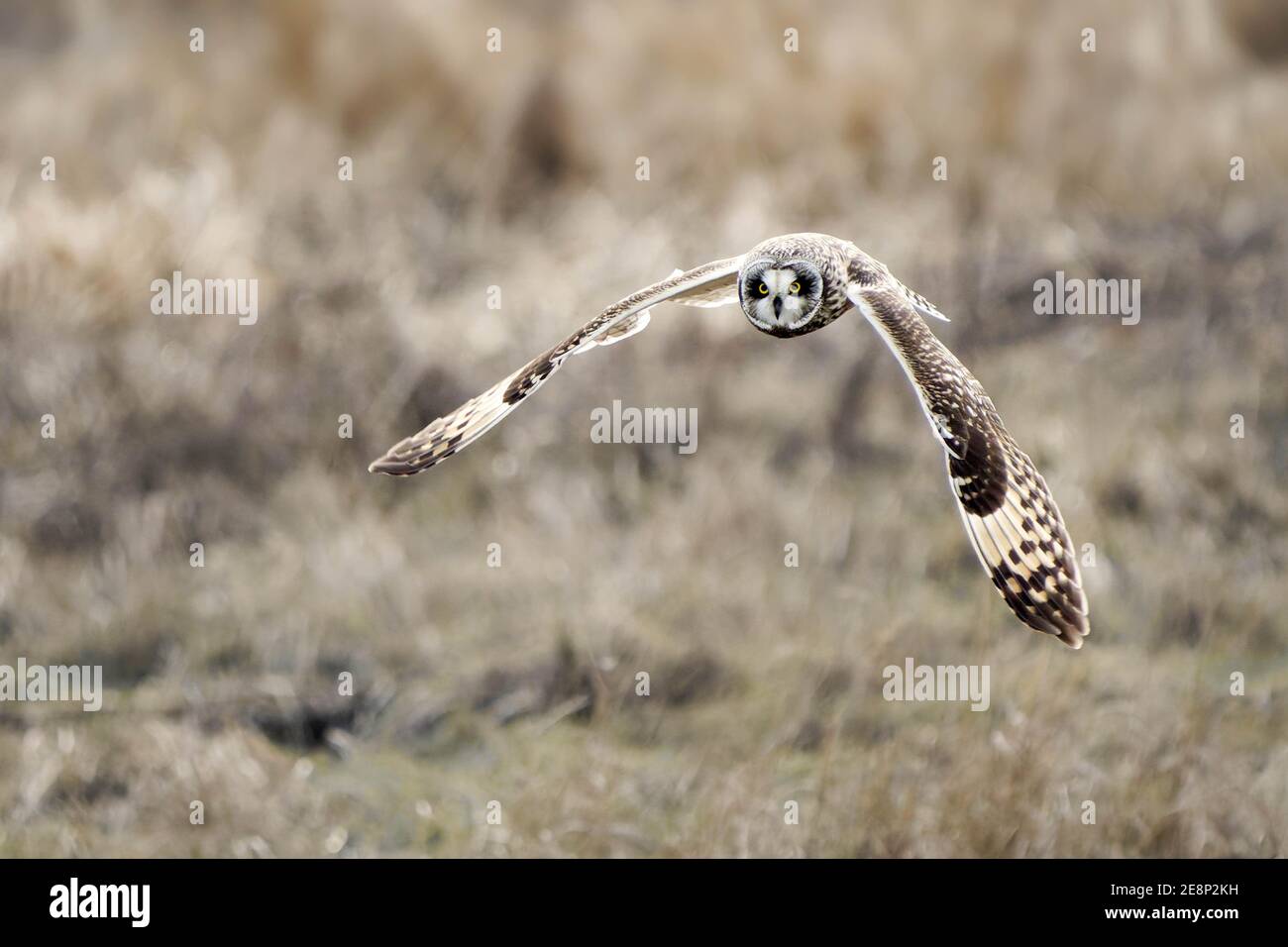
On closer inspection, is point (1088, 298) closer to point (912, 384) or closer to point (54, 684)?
point (54, 684)

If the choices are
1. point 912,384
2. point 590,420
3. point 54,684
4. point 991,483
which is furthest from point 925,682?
point 912,384

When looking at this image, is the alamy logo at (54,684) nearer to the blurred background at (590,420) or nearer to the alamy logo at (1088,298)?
the blurred background at (590,420)

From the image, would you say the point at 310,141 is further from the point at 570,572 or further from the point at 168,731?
the point at 168,731

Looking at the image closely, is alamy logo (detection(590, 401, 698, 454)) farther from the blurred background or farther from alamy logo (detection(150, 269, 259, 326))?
alamy logo (detection(150, 269, 259, 326))

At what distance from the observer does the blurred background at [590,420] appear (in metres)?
6.59

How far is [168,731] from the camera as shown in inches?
272

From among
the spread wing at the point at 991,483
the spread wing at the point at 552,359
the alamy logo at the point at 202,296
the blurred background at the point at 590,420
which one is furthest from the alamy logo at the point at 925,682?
the spread wing at the point at 552,359

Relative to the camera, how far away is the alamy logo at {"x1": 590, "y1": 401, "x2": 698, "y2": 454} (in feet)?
28.3

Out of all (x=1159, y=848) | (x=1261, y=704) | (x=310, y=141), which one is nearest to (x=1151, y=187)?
(x=1261, y=704)

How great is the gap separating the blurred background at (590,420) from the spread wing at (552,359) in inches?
123

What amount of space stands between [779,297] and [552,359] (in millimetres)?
301

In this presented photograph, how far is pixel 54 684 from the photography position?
25.6ft

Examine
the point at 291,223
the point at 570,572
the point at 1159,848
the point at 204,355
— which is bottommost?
the point at 1159,848
